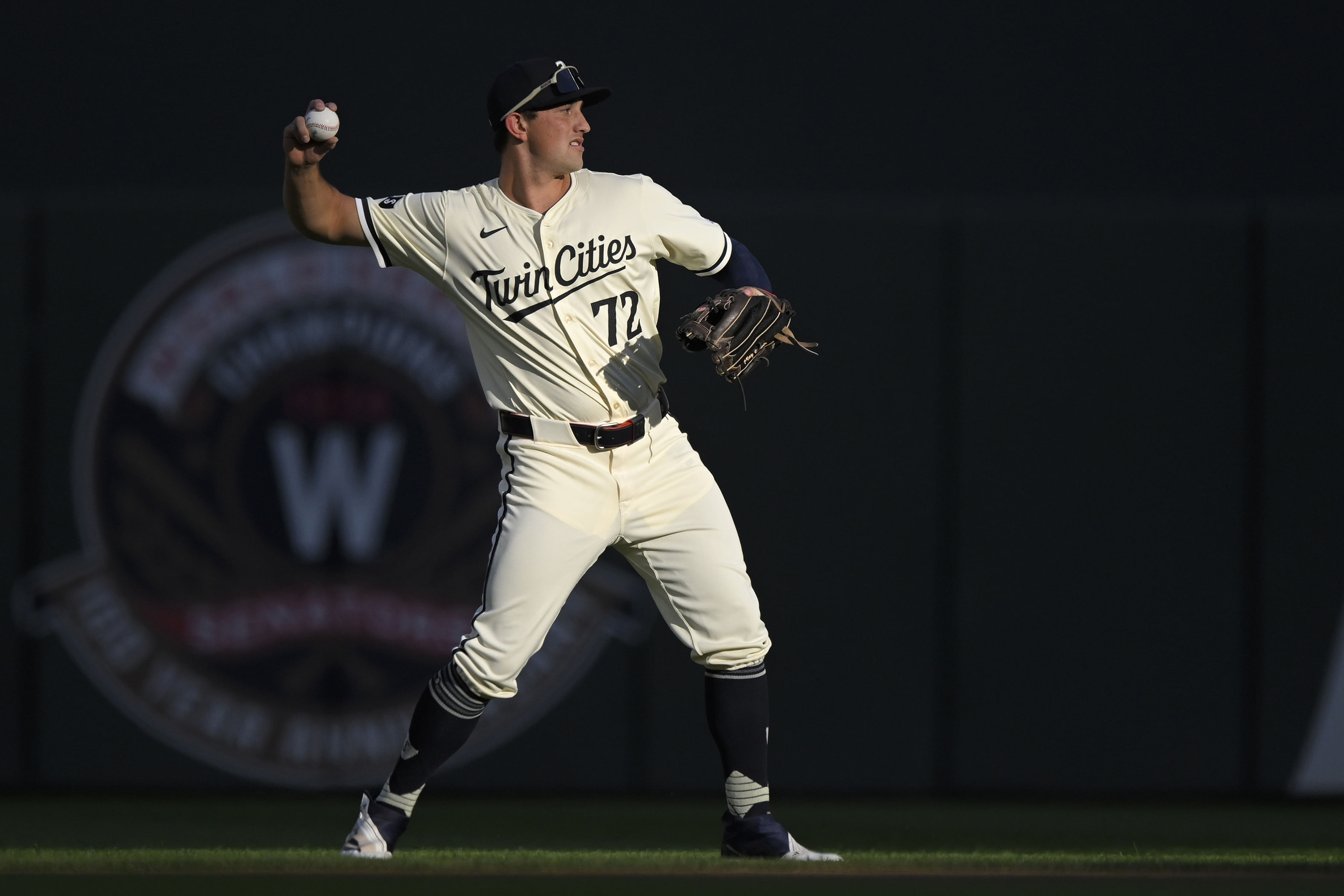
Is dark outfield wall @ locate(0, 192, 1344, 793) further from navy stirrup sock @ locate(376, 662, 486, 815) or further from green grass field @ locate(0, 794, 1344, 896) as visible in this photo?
navy stirrup sock @ locate(376, 662, 486, 815)

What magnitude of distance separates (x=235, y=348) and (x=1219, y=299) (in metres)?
2.94

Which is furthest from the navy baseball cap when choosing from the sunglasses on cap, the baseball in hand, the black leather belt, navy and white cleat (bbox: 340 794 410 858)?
navy and white cleat (bbox: 340 794 410 858)

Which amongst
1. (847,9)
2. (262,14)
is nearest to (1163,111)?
(847,9)

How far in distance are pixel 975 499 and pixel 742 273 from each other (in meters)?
1.76

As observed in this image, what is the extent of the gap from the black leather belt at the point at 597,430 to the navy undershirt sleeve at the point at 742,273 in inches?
13.9

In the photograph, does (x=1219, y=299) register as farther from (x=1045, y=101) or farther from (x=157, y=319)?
(x=157, y=319)

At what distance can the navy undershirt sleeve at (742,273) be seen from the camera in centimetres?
362

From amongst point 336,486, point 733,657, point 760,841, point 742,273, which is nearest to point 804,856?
point 760,841

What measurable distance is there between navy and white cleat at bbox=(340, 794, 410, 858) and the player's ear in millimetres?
1413

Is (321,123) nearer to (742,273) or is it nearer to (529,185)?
(529,185)

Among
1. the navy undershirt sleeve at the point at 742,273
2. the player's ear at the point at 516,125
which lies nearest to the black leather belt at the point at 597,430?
the navy undershirt sleeve at the point at 742,273

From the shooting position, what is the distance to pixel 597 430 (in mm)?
3514

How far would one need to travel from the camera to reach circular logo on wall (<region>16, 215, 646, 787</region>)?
5066 millimetres

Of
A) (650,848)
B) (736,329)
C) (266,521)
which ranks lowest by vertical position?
(650,848)
